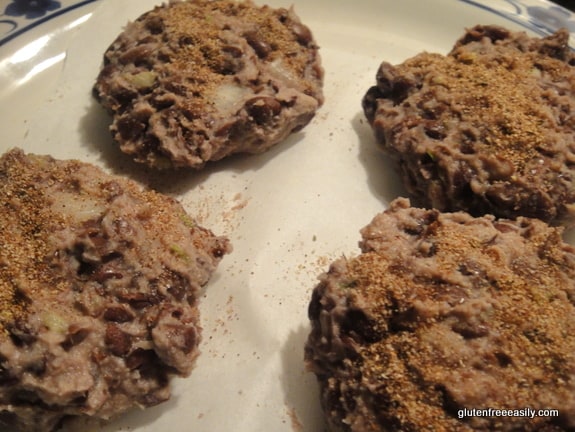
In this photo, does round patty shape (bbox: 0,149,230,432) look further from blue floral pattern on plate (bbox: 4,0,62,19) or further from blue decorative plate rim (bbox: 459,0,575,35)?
blue decorative plate rim (bbox: 459,0,575,35)

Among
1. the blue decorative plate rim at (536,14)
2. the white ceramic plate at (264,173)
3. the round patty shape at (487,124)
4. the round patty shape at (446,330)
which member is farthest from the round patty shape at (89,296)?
the blue decorative plate rim at (536,14)

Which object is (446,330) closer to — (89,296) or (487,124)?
(487,124)

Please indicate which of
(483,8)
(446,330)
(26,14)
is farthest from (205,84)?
(483,8)

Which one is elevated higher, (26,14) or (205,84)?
(26,14)

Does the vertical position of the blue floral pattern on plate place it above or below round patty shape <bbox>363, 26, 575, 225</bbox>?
above

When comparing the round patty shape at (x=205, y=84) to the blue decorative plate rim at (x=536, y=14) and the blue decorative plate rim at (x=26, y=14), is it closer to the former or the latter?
the blue decorative plate rim at (x=26, y=14)

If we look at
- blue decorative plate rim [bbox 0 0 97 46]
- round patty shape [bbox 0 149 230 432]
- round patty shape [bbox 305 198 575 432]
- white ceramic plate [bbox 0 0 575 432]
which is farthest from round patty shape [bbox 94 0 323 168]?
round patty shape [bbox 305 198 575 432]

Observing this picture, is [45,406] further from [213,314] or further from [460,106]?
[460,106]
